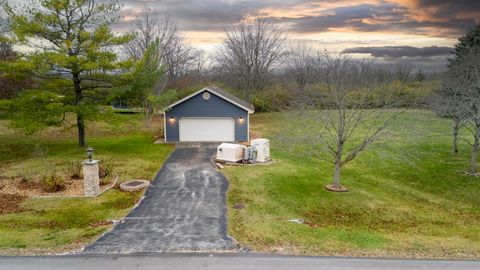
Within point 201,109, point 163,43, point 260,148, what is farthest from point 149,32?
point 260,148

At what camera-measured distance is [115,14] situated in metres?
23.2

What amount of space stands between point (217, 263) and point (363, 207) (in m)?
8.03

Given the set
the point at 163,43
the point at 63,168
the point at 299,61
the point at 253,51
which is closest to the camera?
the point at 63,168

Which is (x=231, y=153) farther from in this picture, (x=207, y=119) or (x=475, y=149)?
(x=475, y=149)

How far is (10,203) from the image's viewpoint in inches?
536

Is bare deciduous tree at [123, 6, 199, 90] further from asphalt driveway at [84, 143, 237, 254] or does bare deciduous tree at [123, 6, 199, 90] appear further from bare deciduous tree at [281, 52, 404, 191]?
bare deciduous tree at [281, 52, 404, 191]

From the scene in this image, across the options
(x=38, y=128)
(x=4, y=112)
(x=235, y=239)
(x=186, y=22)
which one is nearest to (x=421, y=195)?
(x=235, y=239)

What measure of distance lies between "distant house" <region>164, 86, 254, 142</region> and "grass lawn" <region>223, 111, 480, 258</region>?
5065 millimetres

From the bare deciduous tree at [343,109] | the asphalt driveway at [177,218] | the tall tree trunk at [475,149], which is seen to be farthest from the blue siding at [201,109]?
the tall tree trunk at [475,149]

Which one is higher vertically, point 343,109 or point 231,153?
point 343,109

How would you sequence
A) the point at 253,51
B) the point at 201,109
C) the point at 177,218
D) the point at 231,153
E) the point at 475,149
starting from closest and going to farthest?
the point at 177,218, the point at 475,149, the point at 231,153, the point at 201,109, the point at 253,51

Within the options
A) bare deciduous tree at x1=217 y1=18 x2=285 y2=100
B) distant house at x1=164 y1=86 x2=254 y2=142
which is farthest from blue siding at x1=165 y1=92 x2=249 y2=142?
bare deciduous tree at x1=217 y1=18 x2=285 y2=100

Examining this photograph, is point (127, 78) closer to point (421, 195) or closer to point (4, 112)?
point (4, 112)

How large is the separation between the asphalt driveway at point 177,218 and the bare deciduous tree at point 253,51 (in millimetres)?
28707
